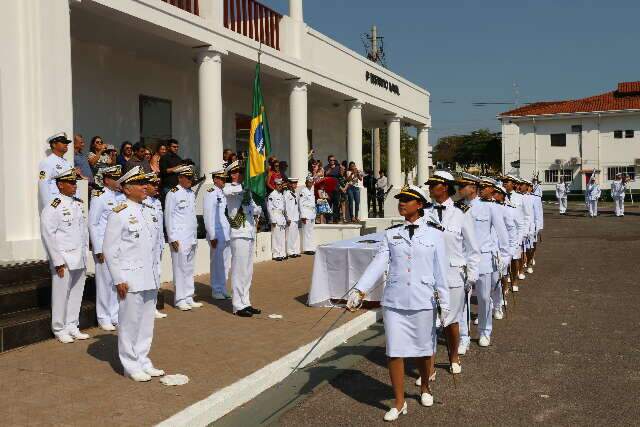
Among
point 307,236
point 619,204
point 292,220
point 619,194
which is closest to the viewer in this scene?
point 292,220

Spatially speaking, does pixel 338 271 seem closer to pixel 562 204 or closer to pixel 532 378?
pixel 532 378

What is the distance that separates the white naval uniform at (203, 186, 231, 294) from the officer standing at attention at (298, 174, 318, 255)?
19.4ft

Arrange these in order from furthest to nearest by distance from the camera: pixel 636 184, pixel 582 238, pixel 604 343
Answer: pixel 636 184, pixel 582 238, pixel 604 343

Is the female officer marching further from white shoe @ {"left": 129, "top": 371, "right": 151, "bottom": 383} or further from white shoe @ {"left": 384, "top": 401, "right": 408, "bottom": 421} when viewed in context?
white shoe @ {"left": 129, "top": 371, "right": 151, "bottom": 383}

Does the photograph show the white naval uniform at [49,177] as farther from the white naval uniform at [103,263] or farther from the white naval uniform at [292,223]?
the white naval uniform at [292,223]

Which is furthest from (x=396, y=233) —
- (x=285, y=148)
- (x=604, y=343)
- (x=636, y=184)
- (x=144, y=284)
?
(x=636, y=184)

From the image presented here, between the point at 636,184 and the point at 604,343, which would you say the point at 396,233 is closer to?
the point at 604,343

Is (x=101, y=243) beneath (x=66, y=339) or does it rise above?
above

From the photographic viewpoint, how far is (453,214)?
626cm

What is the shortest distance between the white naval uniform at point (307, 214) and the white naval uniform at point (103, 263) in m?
8.14

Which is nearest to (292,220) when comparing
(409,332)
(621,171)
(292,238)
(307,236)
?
(292,238)

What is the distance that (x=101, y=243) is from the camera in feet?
26.8

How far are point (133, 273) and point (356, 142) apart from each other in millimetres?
16066

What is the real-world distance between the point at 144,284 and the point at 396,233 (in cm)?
232
